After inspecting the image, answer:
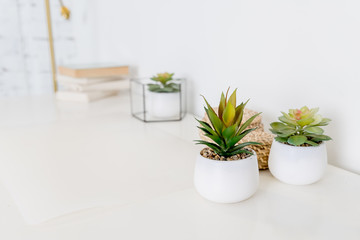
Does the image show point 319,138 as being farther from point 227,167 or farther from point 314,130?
point 227,167

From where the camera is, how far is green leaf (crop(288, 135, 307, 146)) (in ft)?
1.97

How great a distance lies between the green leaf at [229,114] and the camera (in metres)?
0.58

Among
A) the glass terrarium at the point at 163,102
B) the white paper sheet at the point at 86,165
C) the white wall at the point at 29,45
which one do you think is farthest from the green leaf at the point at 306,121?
the white wall at the point at 29,45

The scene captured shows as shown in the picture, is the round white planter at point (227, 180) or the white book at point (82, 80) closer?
the round white planter at point (227, 180)

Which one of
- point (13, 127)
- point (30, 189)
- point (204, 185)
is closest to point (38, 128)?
point (13, 127)

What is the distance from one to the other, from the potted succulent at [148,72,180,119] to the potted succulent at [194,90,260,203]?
0.50 meters

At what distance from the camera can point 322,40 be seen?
2.36 feet

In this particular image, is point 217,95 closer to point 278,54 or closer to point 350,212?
point 278,54

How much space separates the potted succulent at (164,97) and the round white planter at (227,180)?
1.77ft

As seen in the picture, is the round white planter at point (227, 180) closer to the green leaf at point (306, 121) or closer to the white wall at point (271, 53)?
the green leaf at point (306, 121)

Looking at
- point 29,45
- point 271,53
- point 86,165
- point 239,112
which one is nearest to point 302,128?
point 239,112

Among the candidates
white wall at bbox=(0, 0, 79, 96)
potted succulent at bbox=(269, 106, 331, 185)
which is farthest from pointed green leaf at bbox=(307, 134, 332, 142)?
white wall at bbox=(0, 0, 79, 96)

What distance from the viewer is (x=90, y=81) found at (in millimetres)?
1427

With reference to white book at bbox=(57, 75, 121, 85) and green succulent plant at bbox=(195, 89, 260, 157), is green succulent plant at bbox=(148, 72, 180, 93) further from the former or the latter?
green succulent plant at bbox=(195, 89, 260, 157)
